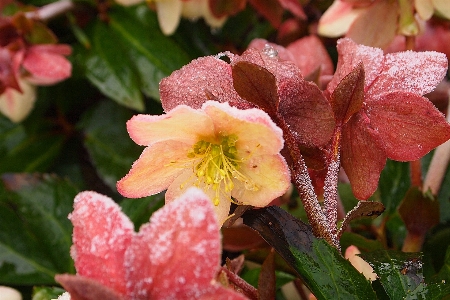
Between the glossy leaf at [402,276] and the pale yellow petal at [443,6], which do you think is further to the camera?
the pale yellow petal at [443,6]

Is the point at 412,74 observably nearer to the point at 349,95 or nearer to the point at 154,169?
the point at 349,95

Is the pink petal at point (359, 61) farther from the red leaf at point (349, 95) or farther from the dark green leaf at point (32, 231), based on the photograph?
the dark green leaf at point (32, 231)

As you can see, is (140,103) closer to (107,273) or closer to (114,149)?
(114,149)

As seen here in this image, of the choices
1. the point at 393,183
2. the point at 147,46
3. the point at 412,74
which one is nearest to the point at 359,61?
the point at 412,74

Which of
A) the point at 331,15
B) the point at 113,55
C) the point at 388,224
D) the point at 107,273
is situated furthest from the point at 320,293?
the point at 113,55

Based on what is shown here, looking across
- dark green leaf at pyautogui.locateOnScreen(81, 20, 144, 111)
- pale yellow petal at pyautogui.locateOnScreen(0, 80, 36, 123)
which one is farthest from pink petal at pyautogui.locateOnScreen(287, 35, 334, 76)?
pale yellow petal at pyautogui.locateOnScreen(0, 80, 36, 123)

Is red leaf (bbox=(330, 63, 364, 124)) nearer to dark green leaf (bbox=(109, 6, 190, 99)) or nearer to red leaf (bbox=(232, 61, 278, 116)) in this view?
red leaf (bbox=(232, 61, 278, 116))

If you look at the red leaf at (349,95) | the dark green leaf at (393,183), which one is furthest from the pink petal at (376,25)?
the red leaf at (349,95)
